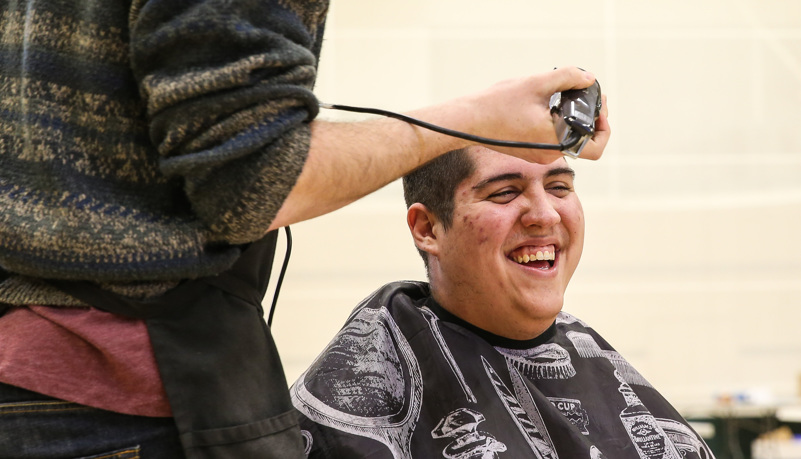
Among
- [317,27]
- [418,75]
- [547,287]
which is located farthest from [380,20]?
[317,27]

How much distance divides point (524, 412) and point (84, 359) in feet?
3.70

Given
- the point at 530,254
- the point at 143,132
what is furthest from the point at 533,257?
the point at 143,132

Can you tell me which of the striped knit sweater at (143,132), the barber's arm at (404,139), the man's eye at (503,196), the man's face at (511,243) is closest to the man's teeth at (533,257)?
the man's face at (511,243)

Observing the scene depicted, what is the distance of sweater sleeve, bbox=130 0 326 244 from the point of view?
102cm

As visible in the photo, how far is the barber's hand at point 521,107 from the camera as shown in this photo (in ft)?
4.05

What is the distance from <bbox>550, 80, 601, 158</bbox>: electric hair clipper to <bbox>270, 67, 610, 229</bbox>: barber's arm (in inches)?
0.5

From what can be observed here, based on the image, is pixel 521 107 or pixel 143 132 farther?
pixel 521 107

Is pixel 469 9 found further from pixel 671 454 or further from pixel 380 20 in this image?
pixel 671 454

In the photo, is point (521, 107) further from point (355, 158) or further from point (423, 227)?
point (423, 227)

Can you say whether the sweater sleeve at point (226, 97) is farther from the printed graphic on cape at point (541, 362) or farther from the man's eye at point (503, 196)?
the printed graphic on cape at point (541, 362)

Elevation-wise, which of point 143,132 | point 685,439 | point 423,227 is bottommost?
point 685,439

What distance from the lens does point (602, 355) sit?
2.25 metres

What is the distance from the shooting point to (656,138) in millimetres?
5922

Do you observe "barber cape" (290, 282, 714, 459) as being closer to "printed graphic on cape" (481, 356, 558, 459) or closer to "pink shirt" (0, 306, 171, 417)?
"printed graphic on cape" (481, 356, 558, 459)
